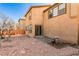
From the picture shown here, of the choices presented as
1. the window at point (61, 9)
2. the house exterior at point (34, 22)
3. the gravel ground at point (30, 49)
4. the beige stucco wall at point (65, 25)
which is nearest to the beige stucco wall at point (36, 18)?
the house exterior at point (34, 22)

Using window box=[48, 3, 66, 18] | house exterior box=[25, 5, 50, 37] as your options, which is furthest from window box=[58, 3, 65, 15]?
house exterior box=[25, 5, 50, 37]

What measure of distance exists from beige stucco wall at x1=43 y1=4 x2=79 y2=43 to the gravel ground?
0.22 metres

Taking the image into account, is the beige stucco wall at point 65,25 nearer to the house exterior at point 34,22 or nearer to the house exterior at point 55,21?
the house exterior at point 55,21

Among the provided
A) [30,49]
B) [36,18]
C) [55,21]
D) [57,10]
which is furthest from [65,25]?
[30,49]

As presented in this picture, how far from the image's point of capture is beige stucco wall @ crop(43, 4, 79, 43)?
273cm

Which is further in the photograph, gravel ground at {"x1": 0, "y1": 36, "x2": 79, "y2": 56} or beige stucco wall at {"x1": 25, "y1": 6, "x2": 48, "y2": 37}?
beige stucco wall at {"x1": 25, "y1": 6, "x2": 48, "y2": 37}

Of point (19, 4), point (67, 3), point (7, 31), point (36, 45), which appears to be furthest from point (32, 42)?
point (67, 3)

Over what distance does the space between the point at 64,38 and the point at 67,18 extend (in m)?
0.40

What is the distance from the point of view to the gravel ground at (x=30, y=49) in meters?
2.67

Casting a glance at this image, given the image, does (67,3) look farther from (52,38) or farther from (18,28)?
(18,28)

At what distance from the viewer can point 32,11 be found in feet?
9.66

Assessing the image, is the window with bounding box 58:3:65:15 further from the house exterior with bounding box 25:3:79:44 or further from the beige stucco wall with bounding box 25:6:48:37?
the beige stucco wall with bounding box 25:6:48:37

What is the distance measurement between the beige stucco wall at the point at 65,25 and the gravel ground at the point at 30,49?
0.22 meters

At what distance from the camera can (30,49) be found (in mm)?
2764
